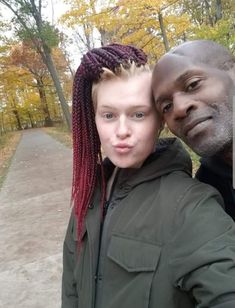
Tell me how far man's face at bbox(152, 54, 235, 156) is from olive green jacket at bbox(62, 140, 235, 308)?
0.15 metres

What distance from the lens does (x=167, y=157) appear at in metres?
1.23

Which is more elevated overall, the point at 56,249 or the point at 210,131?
the point at 210,131

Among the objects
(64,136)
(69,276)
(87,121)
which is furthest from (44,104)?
(87,121)

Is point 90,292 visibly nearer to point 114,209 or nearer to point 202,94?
point 114,209

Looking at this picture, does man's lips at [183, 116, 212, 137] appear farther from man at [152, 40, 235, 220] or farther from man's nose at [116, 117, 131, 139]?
man's nose at [116, 117, 131, 139]

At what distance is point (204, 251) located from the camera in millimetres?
909

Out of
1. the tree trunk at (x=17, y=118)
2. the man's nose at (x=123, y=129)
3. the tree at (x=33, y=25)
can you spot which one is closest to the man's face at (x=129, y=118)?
the man's nose at (x=123, y=129)

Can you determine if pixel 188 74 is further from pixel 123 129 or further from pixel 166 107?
pixel 123 129

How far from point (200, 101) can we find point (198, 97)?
14 millimetres

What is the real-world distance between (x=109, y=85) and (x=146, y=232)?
1.76 feet

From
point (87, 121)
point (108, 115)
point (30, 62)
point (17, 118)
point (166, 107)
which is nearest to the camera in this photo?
point (166, 107)

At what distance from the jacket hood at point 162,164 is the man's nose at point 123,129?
0.48 feet

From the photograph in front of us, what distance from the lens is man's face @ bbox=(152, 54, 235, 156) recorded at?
1.07 metres

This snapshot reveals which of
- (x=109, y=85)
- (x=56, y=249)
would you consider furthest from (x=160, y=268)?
(x=56, y=249)
